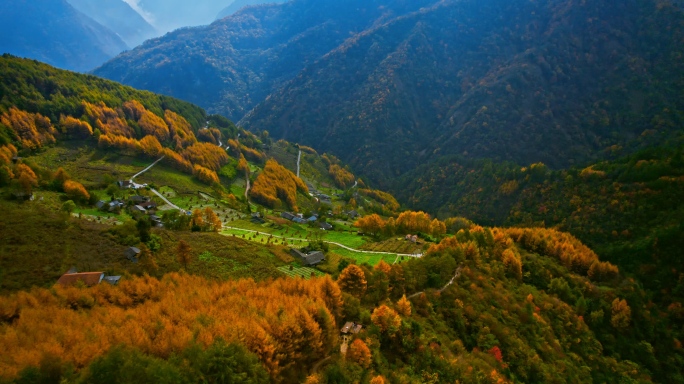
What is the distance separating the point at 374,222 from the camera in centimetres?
10338

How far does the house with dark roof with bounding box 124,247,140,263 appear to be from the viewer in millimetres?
51375

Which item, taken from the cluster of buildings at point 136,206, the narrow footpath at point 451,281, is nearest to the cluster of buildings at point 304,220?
the cluster of buildings at point 136,206

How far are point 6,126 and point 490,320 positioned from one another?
136252mm

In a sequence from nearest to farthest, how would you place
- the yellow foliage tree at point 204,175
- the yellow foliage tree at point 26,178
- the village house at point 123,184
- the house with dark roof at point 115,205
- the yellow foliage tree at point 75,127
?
the yellow foliage tree at point 26,178 < the house with dark roof at point 115,205 < the village house at point 123,184 < the yellow foliage tree at point 75,127 < the yellow foliage tree at point 204,175

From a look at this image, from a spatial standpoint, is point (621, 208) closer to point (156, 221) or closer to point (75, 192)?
point (156, 221)

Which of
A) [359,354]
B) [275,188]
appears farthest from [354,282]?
[275,188]

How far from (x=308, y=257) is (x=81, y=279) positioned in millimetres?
36511

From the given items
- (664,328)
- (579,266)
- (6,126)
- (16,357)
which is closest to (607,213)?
(579,266)

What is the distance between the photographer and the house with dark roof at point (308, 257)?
66.7m

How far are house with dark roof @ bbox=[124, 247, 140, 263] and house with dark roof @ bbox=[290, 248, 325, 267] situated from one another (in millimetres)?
28581

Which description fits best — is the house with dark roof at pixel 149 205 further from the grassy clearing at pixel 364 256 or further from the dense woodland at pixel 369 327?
the grassy clearing at pixel 364 256

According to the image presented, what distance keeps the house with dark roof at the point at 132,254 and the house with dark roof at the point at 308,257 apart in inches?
1125

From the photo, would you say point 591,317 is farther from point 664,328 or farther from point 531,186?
point 531,186

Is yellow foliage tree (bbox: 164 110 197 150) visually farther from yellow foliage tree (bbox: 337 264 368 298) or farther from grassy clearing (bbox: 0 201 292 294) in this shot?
yellow foliage tree (bbox: 337 264 368 298)
